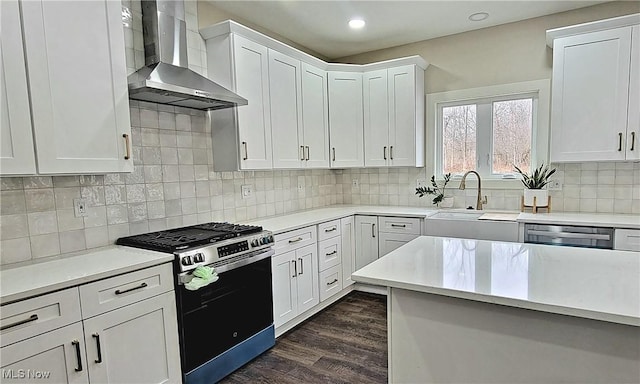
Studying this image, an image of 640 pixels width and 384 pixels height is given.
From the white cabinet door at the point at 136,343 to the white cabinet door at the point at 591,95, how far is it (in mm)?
3256

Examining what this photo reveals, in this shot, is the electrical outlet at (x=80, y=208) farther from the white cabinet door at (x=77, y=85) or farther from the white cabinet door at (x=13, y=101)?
the white cabinet door at (x=13, y=101)

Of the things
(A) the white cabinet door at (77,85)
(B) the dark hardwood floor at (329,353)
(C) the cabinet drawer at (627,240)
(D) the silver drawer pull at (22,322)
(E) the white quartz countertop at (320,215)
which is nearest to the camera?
(D) the silver drawer pull at (22,322)

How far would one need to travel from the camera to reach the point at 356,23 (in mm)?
3428

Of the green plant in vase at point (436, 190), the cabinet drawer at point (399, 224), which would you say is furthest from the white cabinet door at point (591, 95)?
the cabinet drawer at point (399, 224)

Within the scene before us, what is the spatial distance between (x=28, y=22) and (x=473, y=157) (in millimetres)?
3735

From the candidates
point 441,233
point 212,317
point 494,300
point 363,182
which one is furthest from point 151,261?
point 363,182

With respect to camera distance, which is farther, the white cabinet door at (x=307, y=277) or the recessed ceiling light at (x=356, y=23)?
the recessed ceiling light at (x=356, y=23)

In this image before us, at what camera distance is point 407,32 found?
370cm

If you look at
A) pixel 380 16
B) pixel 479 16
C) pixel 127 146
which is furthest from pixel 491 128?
pixel 127 146

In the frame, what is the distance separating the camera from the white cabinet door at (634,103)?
2.73 metres

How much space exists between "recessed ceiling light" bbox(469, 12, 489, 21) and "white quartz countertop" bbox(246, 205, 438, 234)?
73.8 inches

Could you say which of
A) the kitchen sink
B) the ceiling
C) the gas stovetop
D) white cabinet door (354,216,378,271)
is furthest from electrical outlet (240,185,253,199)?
the kitchen sink

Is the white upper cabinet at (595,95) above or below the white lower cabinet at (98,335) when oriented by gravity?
above

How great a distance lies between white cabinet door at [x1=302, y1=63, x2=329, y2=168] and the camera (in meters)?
3.57
